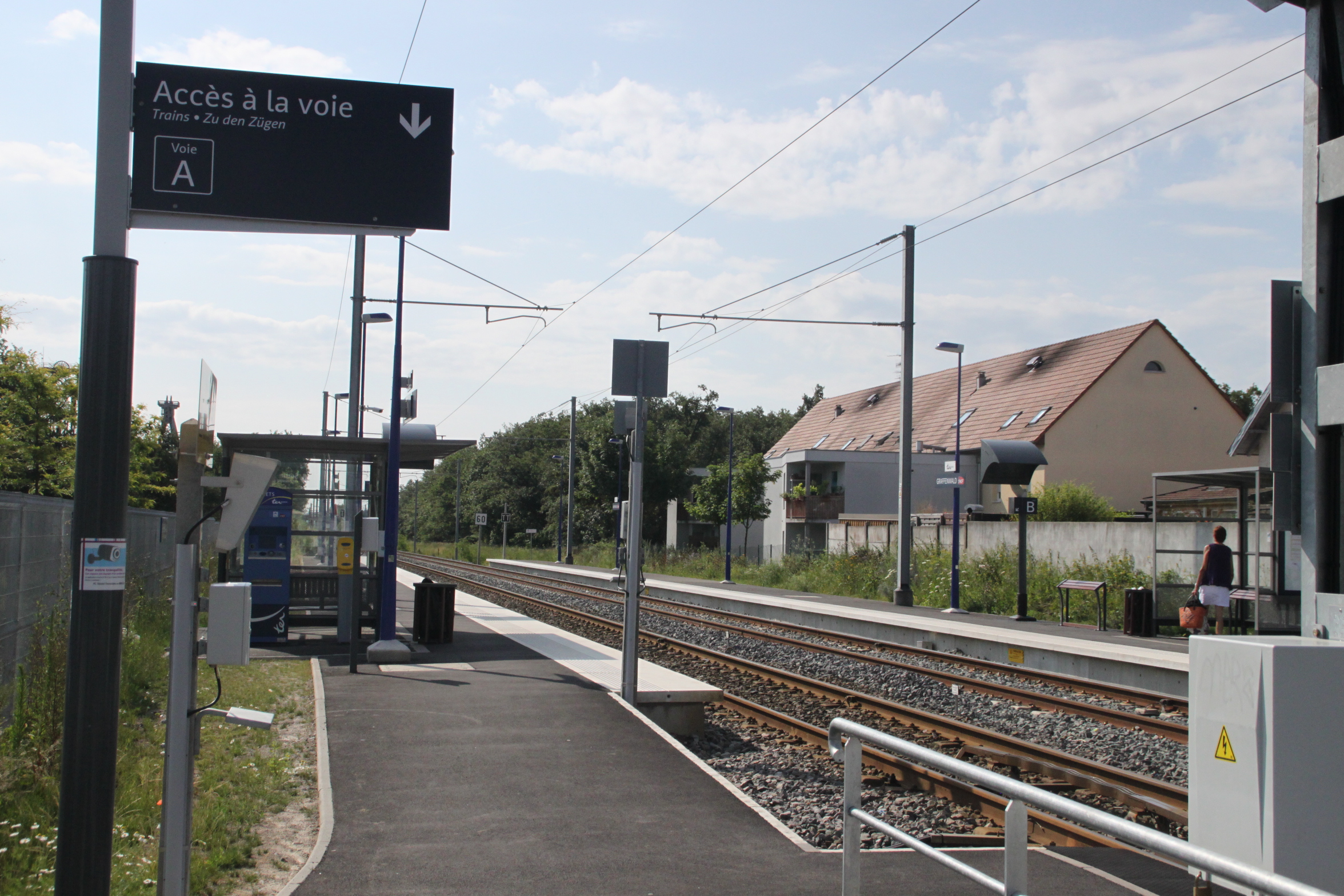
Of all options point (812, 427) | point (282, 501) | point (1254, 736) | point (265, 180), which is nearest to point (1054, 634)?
point (282, 501)

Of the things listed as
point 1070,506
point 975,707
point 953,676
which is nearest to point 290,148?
point 975,707

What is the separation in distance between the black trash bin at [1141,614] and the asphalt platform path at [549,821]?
40.2 ft

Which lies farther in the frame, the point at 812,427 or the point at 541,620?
the point at 812,427

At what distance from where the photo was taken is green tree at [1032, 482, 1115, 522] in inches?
1345

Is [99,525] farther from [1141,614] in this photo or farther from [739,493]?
[739,493]

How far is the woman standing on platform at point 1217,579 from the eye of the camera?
16.9m

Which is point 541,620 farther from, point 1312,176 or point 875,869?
point 1312,176

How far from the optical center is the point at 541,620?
2462cm

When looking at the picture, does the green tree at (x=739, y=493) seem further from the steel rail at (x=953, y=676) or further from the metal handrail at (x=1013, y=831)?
the metal handrail at (x=1013, y=831)

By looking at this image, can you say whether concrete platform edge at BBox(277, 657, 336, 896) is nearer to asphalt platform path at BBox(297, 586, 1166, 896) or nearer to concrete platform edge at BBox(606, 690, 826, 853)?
asphalt platform path at BBox(297, 586, 1166, 896)

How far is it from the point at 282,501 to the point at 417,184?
11734 millimetres

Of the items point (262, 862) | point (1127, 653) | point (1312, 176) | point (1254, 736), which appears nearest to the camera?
point (1254, 736)

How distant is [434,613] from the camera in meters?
16.3

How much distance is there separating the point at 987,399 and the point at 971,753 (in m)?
43.0
